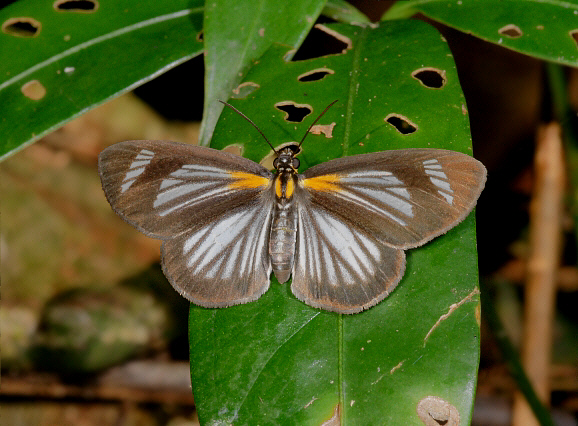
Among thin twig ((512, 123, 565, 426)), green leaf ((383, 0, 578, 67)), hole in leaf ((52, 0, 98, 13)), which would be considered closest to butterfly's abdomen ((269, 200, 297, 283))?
green leaf ((383, 0, 578, 67))

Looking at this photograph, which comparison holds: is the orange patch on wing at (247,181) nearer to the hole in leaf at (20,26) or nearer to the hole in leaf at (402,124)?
the hole in leaf at (402,124)

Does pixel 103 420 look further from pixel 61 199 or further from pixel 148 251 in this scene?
pixel 61 199

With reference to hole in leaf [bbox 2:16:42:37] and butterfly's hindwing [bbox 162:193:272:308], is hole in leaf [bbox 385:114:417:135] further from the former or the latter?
hole in leaf [bbox 2:16:42:37]

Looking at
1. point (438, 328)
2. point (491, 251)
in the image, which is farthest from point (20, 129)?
point (491, 251)

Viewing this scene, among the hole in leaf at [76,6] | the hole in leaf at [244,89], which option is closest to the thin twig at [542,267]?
the hole in leaf at [244,89]

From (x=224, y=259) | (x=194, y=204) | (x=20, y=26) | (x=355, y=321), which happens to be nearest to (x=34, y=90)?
(x=20, y=26)

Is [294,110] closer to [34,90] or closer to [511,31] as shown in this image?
[511,31]

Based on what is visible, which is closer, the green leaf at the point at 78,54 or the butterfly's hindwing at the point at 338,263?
the butterfly's hindwing at the point at 338,263
